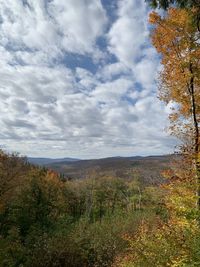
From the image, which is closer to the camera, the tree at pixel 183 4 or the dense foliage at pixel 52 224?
the tree at pixel 183 4

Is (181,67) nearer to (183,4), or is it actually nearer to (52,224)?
(183,4)

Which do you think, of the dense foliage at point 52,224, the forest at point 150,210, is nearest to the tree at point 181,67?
the forest at point 150,210

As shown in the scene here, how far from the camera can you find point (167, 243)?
13844 millimetres

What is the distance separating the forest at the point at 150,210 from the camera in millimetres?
12898

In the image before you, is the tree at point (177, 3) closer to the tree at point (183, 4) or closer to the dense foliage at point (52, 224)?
the tree at point (183, 4)

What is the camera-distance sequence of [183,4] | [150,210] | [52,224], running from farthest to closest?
[150,210] < [52,224] < [183,4]

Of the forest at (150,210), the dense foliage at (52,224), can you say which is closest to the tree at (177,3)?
the forest at (150,210)

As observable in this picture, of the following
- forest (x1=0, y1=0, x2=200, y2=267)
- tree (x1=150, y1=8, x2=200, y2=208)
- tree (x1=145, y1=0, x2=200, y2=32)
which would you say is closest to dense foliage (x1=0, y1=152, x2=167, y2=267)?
forest (x1=0, y1=0, x2=200, y2=267)

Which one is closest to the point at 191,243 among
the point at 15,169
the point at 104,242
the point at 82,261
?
the point at 82,261

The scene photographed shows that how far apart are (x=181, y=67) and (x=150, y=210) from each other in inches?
2138

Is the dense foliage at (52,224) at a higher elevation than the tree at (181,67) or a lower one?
lower

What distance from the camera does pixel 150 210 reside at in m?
65.0

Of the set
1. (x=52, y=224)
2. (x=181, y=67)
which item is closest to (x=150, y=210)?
(x=52, y=224)

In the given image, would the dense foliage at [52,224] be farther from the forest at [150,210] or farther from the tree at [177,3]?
the tree at [177,3]
